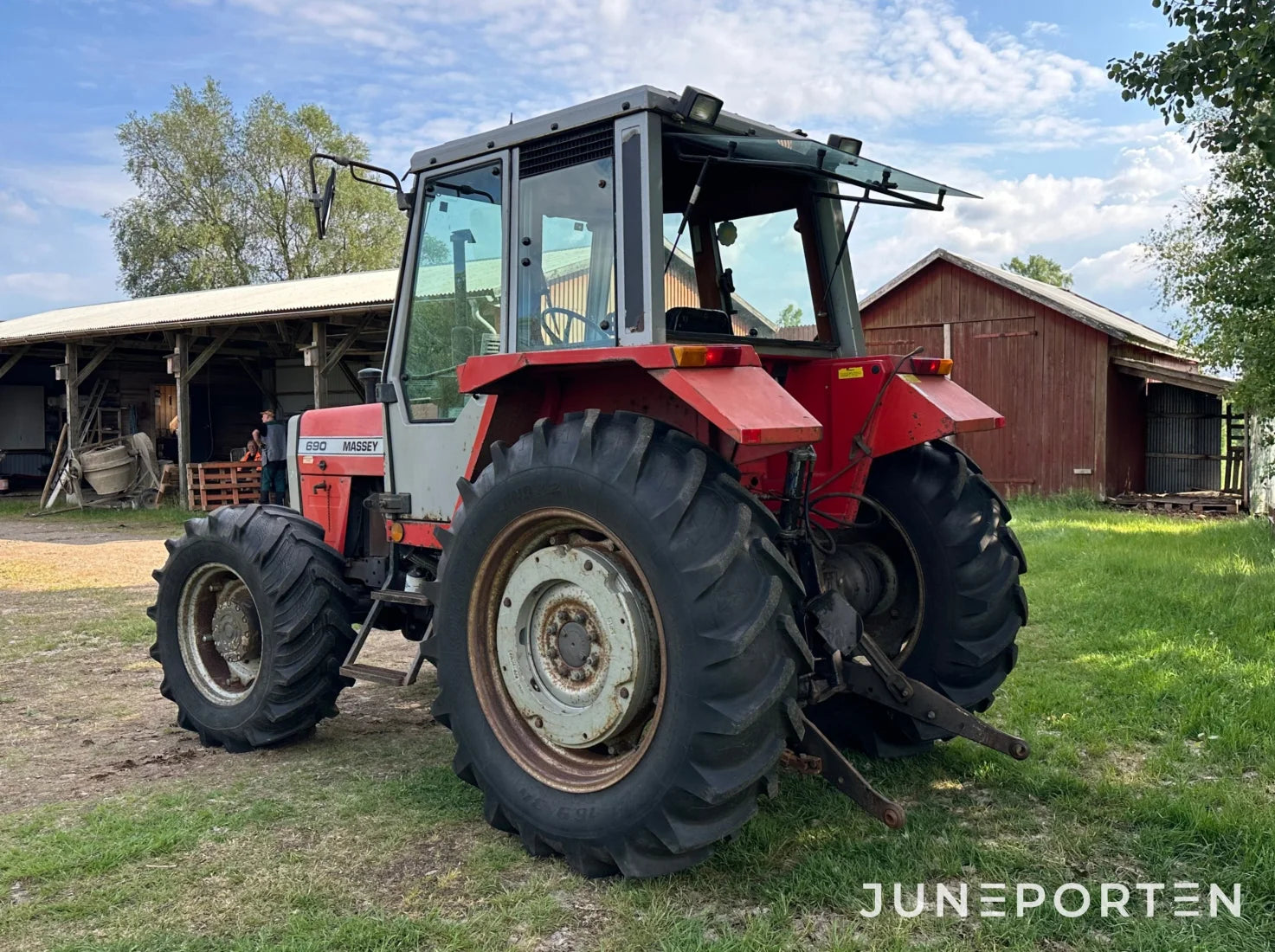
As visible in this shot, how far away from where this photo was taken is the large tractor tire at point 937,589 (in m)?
4.00

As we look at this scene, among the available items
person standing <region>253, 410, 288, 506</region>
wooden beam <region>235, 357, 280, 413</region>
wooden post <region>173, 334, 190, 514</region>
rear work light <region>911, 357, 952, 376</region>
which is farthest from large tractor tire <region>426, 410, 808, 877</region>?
wooden beam <region>235, 357, 280, 413</region>

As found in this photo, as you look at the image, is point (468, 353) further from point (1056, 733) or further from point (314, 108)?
point (314, 108)

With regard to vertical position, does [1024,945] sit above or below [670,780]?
below

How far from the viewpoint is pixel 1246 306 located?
33.3 feet

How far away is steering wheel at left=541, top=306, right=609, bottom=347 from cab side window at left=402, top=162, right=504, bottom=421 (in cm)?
31

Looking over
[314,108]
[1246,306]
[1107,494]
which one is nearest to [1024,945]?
[1246,306]

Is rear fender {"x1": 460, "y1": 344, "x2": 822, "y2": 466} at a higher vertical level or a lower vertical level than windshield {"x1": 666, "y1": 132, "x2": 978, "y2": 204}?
lower

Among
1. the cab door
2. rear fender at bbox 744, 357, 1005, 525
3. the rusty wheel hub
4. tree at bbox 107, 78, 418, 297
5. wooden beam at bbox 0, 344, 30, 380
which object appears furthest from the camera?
tree at bbox 107, 78, 418, 297

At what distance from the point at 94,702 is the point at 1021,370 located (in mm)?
16423

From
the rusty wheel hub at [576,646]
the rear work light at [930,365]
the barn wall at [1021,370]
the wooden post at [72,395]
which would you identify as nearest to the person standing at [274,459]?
the rusty wheel hub at [576,646]

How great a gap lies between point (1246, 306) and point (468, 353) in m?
9.16

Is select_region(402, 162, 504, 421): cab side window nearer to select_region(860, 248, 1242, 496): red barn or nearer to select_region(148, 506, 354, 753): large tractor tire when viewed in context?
select_region(148, 506, 354, 753): large tractor tire

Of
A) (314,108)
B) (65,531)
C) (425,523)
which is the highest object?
(314,108)

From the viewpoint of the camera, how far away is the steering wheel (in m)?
3.60
